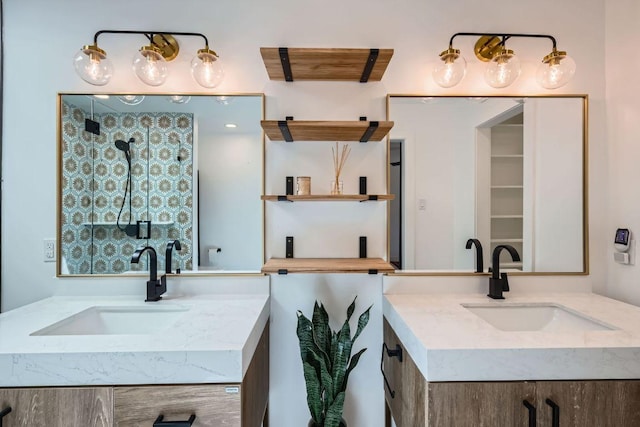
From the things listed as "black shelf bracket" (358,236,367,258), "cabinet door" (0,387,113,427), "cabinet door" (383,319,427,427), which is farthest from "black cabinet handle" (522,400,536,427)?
"cabinet door" (0,387,113,427)

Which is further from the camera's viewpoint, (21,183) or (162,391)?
(21,183)

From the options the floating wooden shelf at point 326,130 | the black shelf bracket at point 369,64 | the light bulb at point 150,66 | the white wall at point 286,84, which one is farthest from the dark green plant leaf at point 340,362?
the light bulb at point 150,66

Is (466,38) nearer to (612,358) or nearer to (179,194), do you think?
(612,358)

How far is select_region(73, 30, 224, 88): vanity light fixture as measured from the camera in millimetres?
1443

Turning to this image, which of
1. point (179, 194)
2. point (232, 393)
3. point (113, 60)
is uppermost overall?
point (113, 60)

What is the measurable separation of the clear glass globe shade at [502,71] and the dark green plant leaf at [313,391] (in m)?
1.63

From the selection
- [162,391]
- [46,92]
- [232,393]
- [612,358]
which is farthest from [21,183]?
[612,358]

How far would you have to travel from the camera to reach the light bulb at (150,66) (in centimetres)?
146

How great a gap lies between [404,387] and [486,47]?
1.71m

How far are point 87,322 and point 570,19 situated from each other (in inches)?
113

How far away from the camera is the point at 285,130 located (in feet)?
4.77

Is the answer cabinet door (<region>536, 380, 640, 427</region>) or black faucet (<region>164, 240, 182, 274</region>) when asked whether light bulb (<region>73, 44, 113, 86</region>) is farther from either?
cabinet door (<region>536, 380, 640, 427</region>)

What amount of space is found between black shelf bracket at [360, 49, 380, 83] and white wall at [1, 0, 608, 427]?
0.21 feet

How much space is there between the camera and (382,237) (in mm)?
1661
